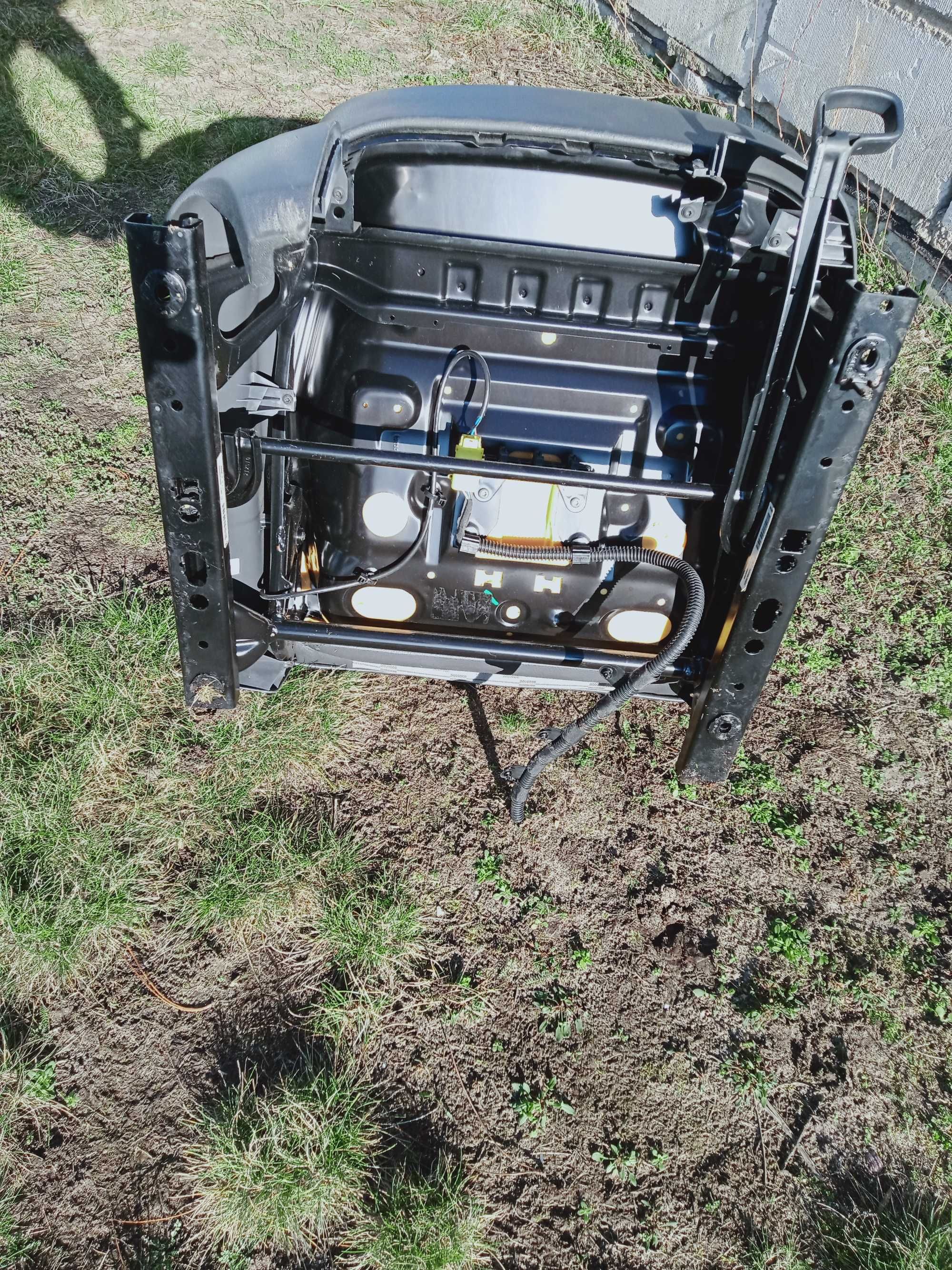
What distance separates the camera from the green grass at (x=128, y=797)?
7.95 ft

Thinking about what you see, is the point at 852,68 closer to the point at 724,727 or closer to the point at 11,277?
the point at 724,727

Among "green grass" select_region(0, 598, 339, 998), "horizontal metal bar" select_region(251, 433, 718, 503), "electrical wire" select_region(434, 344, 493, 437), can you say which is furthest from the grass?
Answer: "electrical wire" select_region(434, 344, 493, 437)

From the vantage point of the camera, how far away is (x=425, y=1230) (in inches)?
77.0

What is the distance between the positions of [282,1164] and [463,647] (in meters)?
1.25

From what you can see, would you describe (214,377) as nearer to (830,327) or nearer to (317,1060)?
(830,327)

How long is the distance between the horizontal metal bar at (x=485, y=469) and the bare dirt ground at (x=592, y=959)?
A: 3.43ft

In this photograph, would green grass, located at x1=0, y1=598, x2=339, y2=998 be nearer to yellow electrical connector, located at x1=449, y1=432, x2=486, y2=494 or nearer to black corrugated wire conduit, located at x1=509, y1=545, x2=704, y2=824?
black corrugated wire conduit, located at x1=509, y1=545, x2=704, y2=824

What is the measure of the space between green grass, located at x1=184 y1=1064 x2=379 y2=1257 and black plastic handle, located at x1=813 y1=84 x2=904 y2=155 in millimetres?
2274

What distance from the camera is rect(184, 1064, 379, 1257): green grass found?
1.97 meters

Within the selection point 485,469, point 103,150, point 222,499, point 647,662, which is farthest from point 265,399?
point 103,150

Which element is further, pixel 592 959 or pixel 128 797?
pixel 128 797

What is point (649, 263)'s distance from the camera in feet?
7.72

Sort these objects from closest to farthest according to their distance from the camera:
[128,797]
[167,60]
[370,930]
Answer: [370,930] → [128,797] → [167,60]

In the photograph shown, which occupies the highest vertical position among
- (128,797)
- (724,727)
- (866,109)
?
(866,109)
